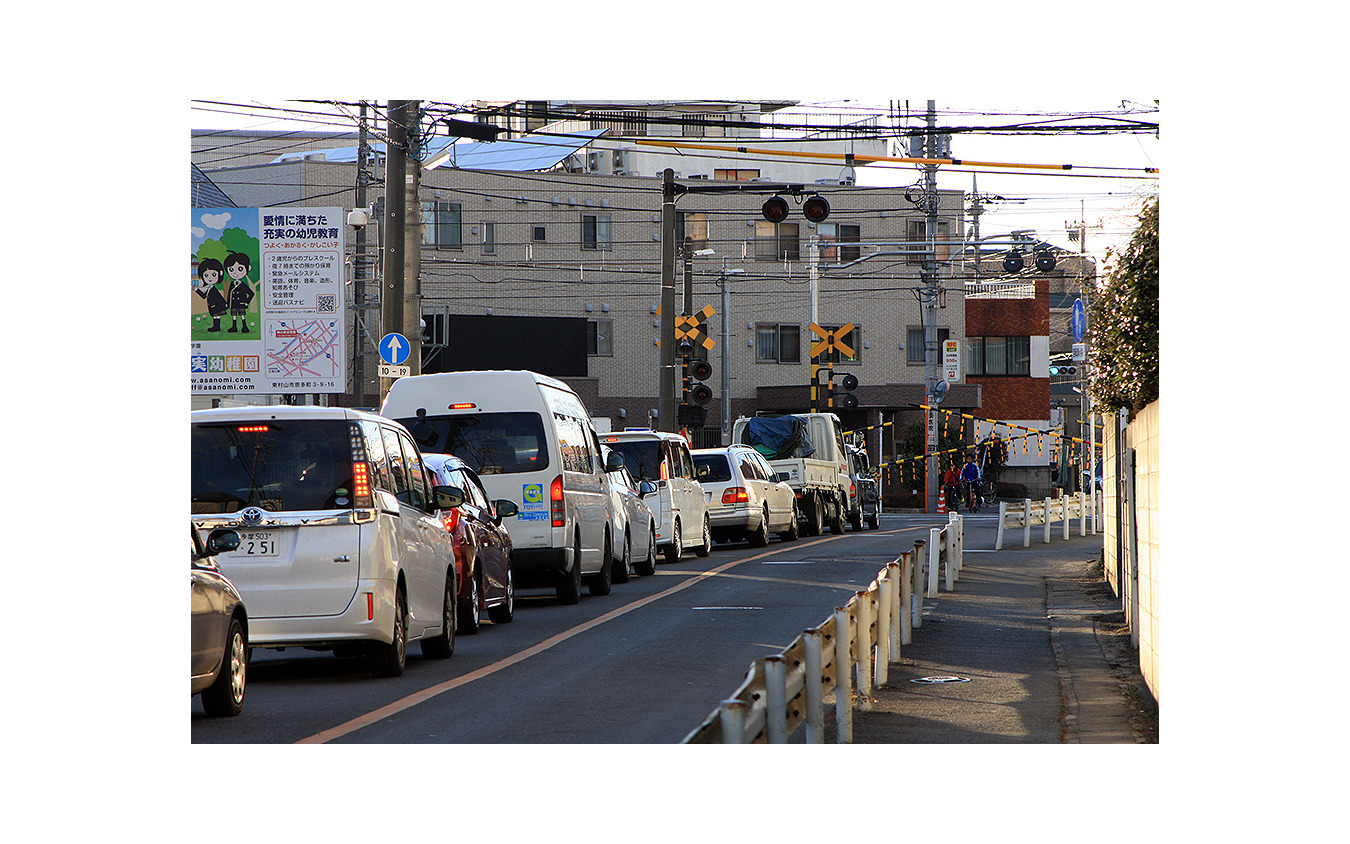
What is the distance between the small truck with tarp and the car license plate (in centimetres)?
2354

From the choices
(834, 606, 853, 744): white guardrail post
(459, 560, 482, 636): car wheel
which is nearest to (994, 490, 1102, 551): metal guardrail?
(459, 560, 482, 636): car wheel

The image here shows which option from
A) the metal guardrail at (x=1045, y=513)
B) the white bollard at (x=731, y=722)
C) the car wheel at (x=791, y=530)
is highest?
the white bollard at (x=731, y=722)

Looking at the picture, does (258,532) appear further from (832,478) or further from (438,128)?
(832,478)

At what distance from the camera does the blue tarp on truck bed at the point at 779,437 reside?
117 feet

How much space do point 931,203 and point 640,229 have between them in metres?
12.6

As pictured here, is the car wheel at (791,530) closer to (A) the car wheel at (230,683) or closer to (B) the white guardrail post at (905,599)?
(B) the white guardrail post at (905,599)

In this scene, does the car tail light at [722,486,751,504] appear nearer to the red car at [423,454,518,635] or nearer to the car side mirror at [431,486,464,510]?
the red car at [423,454,518,635]

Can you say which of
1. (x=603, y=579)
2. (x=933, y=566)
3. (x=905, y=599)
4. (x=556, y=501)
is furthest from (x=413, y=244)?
(x=905, y=599)

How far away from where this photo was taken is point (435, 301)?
4978 centimetres

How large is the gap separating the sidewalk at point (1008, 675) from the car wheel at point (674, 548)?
596 cm

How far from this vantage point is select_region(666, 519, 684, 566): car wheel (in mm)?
24531

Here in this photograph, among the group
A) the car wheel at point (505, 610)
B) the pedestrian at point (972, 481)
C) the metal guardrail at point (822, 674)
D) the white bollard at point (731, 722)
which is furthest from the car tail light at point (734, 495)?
the white bollard at point (731, 722)

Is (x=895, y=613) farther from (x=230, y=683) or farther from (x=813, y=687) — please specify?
(x=230, y=683)

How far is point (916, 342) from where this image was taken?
59000mm
